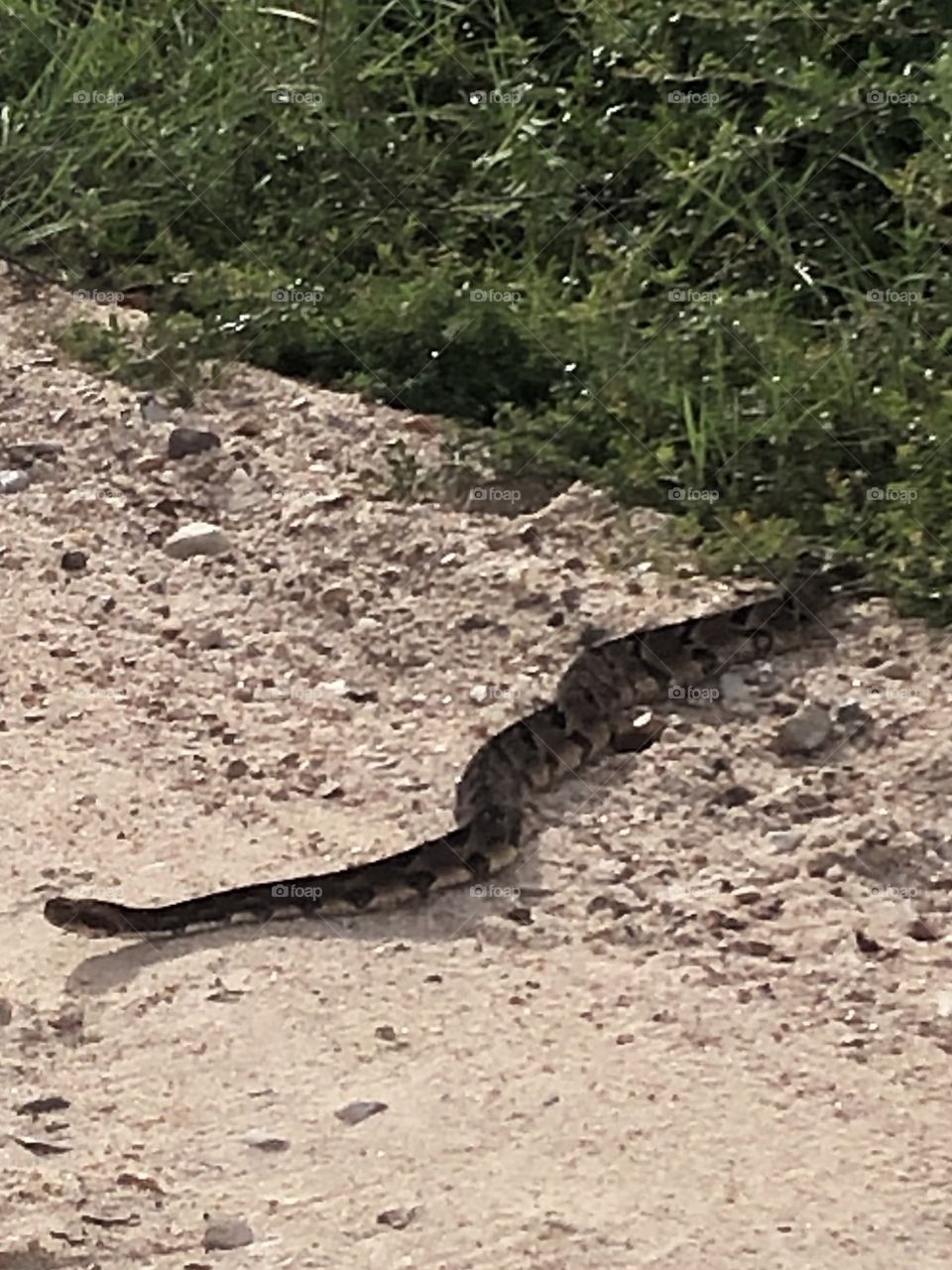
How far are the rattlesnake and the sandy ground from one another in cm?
7

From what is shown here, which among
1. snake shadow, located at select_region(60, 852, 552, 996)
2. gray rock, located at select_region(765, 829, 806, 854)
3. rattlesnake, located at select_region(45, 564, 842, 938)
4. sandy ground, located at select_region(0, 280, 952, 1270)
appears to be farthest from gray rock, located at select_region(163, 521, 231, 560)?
gray rock, located at select_region(765, 829, 806, 854)

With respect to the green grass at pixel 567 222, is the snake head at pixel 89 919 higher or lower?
lower

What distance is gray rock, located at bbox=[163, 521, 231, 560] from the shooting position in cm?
748

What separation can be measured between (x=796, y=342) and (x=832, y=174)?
2.73ft

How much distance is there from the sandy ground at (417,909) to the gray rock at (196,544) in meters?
0.05

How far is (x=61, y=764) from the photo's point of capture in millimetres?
6352

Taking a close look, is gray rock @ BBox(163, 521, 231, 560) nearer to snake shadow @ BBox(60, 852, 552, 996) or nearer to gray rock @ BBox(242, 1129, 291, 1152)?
snake shadow @ BBox(60, 852, 552, 996)

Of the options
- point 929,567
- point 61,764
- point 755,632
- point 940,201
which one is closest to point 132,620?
point 61,764

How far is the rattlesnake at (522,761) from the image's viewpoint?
5.51m

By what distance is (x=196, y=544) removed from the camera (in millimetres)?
7492

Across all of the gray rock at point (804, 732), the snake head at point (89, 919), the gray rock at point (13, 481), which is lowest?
the snake head at point (89, 919)

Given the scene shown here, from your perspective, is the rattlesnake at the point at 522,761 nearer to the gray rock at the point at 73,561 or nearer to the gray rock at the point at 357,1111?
the gray rock at the point at 357,1111

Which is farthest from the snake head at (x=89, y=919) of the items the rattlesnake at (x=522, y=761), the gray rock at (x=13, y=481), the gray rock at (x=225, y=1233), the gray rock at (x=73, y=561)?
the gray rock at (x=13, y=481)

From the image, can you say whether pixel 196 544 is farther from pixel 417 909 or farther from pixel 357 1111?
pixel 357 1111
